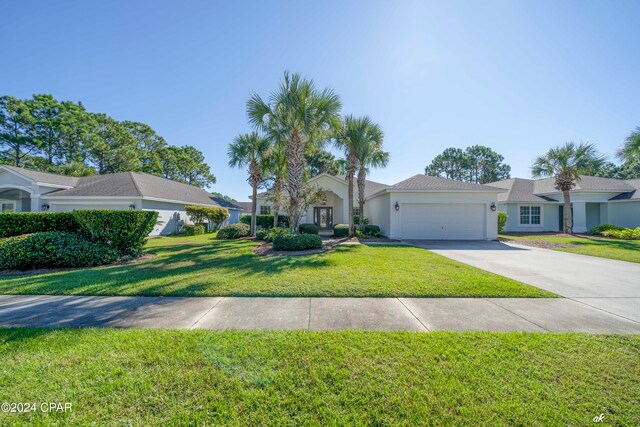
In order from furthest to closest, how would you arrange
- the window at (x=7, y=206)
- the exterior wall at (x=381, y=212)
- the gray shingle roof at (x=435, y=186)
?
1. the window at (x=7, y=206)
2. the exterior wall at (x=381, y=212)
3. the gray shingle roof at (x=435, y=186)

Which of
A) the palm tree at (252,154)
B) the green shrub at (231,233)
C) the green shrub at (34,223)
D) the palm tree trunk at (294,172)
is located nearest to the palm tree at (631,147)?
the palm tree trunk at (294,172)

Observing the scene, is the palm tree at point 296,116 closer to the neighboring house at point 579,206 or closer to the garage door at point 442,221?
the garage door at point 442,221

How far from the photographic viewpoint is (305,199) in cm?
1377

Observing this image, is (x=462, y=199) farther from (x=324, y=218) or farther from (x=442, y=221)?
(x=324, y=218)

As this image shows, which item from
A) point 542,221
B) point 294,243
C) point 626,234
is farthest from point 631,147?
point 294,243

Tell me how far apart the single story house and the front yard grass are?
10258 millimetres

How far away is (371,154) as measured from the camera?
52.5 feet

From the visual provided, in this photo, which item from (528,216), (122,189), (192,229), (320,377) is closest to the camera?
(320,377)

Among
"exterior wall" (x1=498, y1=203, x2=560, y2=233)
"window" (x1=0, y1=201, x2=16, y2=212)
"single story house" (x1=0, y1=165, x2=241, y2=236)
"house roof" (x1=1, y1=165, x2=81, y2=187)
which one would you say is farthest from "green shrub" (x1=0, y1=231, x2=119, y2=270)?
"exterior wall" (x1=498, y1=203, x2=560, y2=233)

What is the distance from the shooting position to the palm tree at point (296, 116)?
415 inches

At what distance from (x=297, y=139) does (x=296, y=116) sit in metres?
1.00

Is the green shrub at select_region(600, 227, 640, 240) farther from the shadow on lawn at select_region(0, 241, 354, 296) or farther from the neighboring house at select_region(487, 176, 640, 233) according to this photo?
the shadow on lawn at select_region(0, 241, 354, 296)

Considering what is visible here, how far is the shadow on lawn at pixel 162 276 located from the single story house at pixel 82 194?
30.9ft

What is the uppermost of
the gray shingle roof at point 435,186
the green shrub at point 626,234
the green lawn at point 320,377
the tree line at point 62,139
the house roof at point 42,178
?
the tree line at point 62,139
